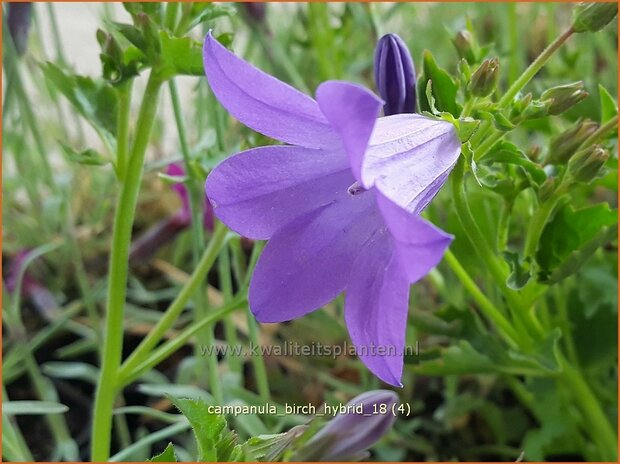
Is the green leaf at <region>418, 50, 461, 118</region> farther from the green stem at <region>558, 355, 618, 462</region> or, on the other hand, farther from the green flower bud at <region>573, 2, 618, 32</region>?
the green stem at <region>558, 355, 618, 462</region>

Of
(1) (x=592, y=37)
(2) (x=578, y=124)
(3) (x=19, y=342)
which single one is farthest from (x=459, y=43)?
(1) (x=592, y=37)

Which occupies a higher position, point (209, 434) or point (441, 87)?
point (441, 87)

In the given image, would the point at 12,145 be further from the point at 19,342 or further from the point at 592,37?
the point at 592,37

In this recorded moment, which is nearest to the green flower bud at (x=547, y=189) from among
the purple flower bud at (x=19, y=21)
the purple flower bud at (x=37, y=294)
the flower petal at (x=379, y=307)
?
the flower petal at (x=379, y=307)

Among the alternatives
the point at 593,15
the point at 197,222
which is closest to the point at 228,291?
the point at 197,222

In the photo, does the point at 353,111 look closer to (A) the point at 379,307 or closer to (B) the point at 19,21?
(A) the point at 379,307
